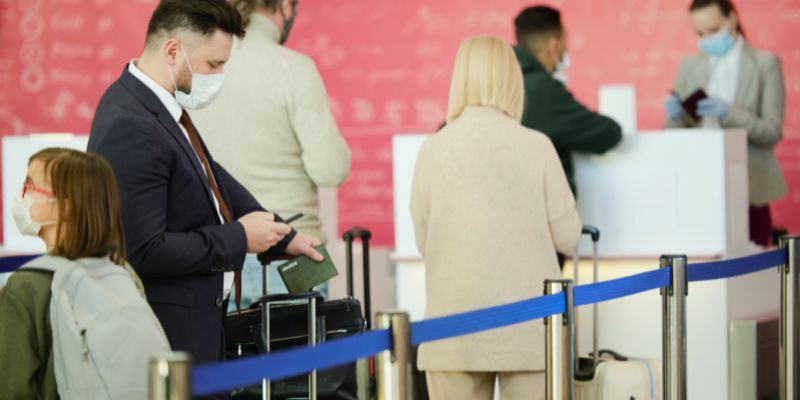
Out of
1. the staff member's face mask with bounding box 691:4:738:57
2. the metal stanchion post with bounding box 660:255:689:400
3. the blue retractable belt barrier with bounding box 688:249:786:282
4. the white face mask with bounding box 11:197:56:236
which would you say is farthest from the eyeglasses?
the staff member's face mask with bounding box 691:4:738:57

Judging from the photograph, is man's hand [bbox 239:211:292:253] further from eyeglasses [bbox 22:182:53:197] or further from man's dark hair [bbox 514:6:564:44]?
man's dark hair [bbox 514:6:564:44]

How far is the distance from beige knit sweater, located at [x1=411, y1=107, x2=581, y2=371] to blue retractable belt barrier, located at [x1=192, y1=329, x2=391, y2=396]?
1.24 meters

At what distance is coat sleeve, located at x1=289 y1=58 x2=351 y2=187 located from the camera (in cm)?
423

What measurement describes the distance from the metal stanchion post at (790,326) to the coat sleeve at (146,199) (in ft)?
7.05

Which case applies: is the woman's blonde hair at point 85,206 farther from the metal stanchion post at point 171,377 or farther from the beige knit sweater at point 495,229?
the beige knit sweater at point 495,229

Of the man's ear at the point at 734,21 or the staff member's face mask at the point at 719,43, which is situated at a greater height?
the man's ear at the point at 734,21

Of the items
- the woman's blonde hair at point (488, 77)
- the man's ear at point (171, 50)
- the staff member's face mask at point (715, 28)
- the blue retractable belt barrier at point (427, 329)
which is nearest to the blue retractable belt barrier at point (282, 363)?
the blue retractable belt barrier at point (427, 329)

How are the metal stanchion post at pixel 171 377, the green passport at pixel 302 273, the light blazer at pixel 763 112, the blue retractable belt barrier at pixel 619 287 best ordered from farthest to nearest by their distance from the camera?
the light blazer at pixel 763 112 → the green passport at pixel 302 273 → the blue retractable belt barrier at pixel 619 287 → the metal stanchion post at pixel 171 377

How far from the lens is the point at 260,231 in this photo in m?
3.14

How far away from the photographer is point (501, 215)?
12.5ft

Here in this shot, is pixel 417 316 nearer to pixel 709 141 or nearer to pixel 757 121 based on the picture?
pixel 709 141

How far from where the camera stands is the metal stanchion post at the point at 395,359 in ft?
8.58

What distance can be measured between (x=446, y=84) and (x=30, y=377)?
6.43 metres

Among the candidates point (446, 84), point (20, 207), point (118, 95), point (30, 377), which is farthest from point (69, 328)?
point (446, 84)
